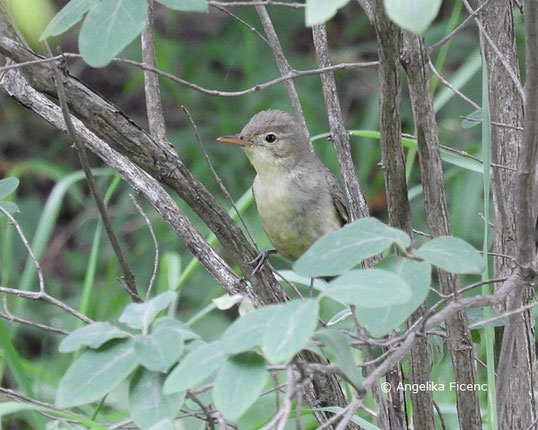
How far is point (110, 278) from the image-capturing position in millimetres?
4676

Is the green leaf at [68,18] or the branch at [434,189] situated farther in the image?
the branch at [434,189]

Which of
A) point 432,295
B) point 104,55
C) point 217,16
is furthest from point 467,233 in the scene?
point 104,55

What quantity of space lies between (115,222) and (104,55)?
4.08 metres

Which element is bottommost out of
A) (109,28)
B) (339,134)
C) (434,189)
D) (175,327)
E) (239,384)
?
(239,384)

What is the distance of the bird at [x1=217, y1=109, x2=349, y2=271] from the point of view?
10.8ft

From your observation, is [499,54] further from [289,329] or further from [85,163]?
[289,329]

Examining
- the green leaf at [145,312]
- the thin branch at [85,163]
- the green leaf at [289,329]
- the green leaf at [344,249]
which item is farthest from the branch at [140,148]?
the green leaf at [289,329]

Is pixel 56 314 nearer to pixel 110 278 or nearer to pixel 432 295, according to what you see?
pixel 110 278

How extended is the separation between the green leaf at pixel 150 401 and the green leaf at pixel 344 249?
A: 0.26m

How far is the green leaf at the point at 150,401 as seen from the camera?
132cm

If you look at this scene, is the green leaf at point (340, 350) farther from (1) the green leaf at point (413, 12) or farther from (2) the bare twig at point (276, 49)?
(2) the bare twig at point (276, 49)

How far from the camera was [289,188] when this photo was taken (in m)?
3.35

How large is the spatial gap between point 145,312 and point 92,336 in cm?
9

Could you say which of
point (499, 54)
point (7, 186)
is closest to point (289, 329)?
point (7, 186)
